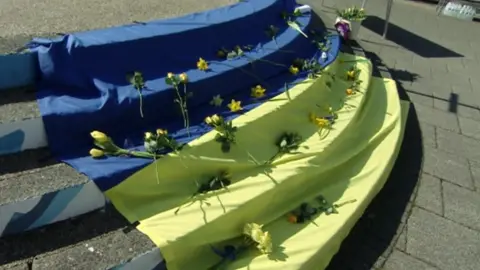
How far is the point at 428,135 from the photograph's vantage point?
388cm

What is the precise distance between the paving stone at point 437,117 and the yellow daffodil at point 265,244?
2.55 m

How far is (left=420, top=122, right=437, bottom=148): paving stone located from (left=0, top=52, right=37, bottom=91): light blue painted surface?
10.4ft

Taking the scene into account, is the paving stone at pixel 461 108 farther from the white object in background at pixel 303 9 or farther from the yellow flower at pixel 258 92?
the yellow flower at pixel 258 92

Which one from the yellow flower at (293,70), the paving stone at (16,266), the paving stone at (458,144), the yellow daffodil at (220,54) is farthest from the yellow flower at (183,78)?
the paving stone at (458,144)

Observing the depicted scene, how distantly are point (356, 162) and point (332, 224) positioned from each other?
826 millimetres

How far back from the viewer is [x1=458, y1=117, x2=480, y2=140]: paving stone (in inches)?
160

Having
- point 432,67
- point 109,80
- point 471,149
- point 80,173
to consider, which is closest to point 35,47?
point 109,80

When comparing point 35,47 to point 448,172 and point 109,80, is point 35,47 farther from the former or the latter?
point 448,172

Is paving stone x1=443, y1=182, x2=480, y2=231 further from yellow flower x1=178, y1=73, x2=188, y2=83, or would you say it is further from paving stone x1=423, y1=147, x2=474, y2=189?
yellow flower x1=178, y1=73, x2=188, y2=83

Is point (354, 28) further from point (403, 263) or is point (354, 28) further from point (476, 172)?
point (403, 263)

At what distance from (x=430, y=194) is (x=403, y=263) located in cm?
83

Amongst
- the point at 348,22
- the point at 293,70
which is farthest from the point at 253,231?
the point at 348,22

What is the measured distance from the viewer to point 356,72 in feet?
13.9

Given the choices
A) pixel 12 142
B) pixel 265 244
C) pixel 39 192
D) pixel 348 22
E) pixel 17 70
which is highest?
pixel 17 70
